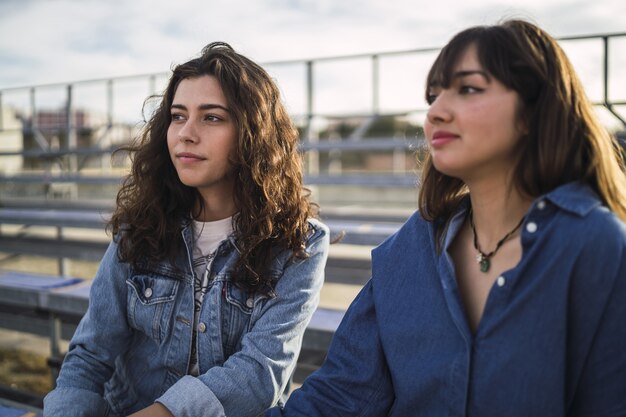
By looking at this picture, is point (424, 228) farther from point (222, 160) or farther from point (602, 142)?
point (222, 160)

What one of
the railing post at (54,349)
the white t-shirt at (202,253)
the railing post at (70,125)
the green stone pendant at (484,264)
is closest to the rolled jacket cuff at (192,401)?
the white t-shirt at (202,253)

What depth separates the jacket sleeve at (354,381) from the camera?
3.60ft

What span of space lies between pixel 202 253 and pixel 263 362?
1.21 ft

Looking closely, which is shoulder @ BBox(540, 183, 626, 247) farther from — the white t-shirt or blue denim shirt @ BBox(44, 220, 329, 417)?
the white t-shirt

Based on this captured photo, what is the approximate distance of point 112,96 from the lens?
569 centimetres

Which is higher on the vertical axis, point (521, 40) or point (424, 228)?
point (521, 40)

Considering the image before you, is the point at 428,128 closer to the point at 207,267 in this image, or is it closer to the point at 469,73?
the point at 469,73

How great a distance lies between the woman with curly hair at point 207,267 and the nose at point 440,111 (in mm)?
552

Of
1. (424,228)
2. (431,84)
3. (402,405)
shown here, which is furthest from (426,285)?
(431,84)

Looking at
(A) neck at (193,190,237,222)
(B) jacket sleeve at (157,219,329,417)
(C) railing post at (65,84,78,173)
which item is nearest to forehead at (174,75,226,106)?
(A) neck at (193,190,237,222)

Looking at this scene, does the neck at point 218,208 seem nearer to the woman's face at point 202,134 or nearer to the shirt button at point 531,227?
the woman's face at point 202,134

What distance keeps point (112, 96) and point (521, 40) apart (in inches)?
215

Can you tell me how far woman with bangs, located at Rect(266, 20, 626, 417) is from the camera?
86 centimetres

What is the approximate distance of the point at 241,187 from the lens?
149 centimetres
